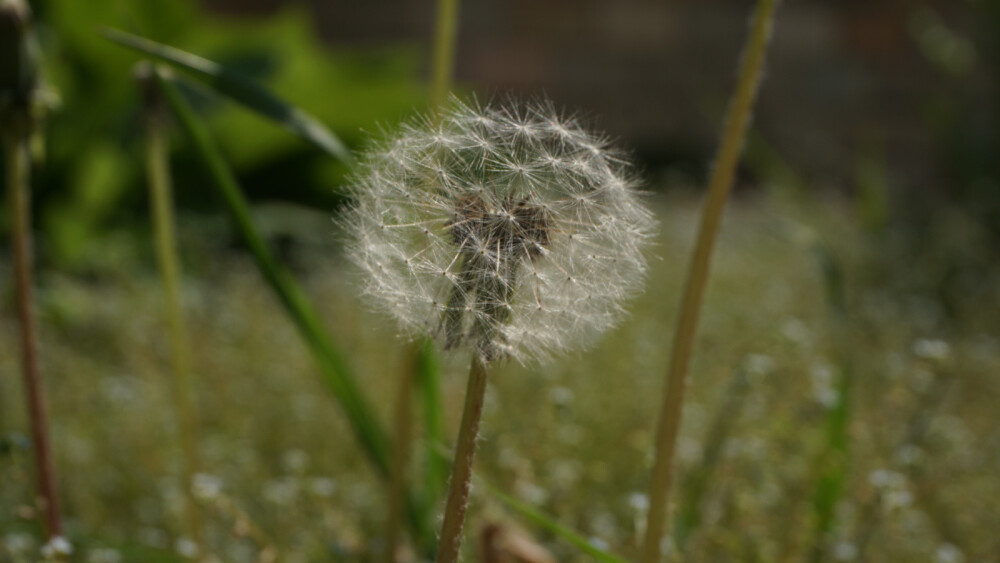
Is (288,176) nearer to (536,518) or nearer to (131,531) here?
(131,531)

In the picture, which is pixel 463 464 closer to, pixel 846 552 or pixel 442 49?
pixel 442 49

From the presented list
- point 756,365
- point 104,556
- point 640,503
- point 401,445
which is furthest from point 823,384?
point 104,556

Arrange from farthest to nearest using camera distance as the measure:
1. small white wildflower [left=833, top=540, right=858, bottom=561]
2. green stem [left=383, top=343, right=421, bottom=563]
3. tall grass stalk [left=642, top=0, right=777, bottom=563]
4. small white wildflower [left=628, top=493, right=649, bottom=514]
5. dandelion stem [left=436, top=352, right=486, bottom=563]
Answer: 1. small white wildflower [left=833, top=540, right=858, bottom=561]
2. green stem [left=383, top=343, right=421, bottom=563]
3. small white wildflower [left=628, top=493, right=649, bottom=514]
4. tall grass stalk [left=642, top=0, right=777, bottom=563]
5. dandelion stem [left=436, top=352, right=486, bottom=563]

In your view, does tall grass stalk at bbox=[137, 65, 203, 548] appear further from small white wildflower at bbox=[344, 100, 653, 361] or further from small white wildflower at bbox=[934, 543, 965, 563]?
small white wildflower at bbox=[934, 543, 965, 563]

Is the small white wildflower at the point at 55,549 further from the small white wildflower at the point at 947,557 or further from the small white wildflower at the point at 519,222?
the small white wildflower at the point at 947,557

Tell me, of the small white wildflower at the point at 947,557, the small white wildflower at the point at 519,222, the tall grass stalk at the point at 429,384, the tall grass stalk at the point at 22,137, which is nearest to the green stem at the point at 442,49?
the tall grass stalk at the point at 429,384

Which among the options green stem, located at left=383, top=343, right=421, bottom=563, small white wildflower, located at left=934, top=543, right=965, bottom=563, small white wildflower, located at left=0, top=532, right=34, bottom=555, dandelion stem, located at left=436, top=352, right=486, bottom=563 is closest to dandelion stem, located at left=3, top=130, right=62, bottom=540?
small white wildflower, located at left=0, top=532, right=34, bottom=555

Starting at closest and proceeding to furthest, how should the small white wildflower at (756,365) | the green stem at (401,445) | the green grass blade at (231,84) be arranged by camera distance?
the green grass blade at (231,84)
the green stem at (401,445)
the small white wildflower at (756,365)
